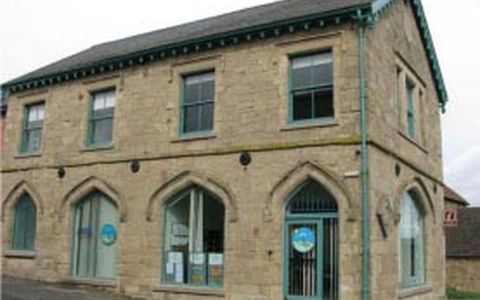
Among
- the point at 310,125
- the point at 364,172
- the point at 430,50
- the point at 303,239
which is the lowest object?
the point at 303,239

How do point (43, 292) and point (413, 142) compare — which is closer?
point (43, 292)

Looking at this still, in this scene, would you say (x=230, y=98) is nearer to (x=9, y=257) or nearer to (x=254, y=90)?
(x=254, y=90)

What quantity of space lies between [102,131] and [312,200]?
7.76m

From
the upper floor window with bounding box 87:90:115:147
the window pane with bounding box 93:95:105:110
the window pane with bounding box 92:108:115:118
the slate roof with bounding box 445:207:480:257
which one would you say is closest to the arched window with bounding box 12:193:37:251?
the upper floor window with bounding box 87:90:115:147

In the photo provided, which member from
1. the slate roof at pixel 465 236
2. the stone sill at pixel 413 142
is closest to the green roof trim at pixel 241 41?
the stone sill at pixel 413 142

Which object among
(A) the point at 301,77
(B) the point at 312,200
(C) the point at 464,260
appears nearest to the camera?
(B) the point at 312,200

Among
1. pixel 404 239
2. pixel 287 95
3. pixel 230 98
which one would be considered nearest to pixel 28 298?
pixel 230 98

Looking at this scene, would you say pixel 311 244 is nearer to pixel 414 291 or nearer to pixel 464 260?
pixel 414 291

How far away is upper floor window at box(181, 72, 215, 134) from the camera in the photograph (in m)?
17.4

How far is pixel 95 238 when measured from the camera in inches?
750

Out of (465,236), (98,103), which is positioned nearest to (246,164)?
(98,103)

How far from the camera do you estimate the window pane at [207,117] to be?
56.8 feet

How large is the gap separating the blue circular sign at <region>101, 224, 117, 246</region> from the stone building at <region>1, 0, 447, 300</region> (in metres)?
0.05

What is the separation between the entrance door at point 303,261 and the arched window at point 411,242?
324cm
